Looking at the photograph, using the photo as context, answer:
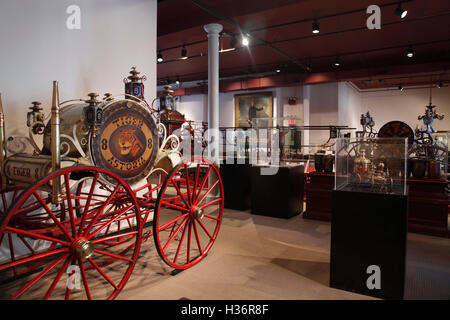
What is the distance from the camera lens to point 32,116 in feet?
10.4

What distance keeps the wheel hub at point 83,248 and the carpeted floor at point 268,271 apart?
64cm

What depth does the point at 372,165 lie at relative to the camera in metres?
3.12

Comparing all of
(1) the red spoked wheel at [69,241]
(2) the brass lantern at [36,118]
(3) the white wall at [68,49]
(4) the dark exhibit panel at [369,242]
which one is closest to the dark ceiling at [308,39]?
(3) the white wall at [68,49]

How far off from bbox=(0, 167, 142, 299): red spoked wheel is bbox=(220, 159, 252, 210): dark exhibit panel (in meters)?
2.62

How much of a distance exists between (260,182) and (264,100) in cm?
815

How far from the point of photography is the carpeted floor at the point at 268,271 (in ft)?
8.74

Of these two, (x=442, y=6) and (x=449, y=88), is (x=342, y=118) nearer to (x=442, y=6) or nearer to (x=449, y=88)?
(x=449, y=88)

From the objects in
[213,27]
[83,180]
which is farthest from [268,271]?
[213,27]

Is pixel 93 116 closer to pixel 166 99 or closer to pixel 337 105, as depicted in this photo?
pixel 166 99

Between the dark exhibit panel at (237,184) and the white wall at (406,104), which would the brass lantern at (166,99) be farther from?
the white wall at (406,104)

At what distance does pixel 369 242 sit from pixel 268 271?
1.00 metres

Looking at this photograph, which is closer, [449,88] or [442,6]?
[442,6]

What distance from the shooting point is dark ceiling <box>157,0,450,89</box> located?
19.3ft
